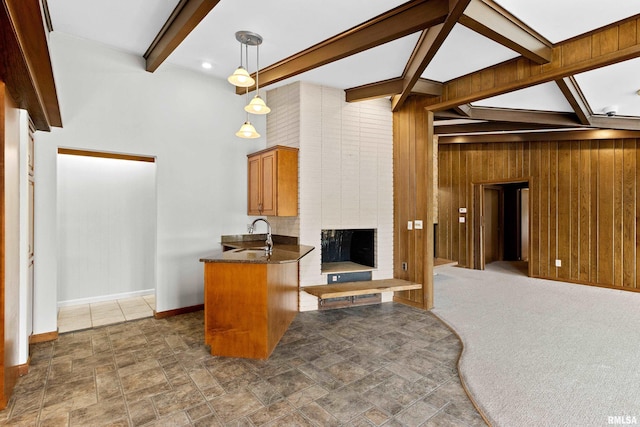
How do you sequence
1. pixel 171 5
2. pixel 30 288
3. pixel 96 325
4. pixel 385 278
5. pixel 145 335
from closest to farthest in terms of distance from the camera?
pixel 171 5 → pixel 30 288 → pixel 145 335 → pixel 96 325 → pixel 385 278

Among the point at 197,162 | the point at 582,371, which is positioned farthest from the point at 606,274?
the point at 197,162

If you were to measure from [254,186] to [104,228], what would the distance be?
243 centimetres

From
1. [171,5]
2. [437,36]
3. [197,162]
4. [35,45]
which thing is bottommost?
[197,162]

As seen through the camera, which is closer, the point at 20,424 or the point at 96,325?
the point at 20,424

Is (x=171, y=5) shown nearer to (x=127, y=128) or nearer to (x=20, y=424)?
(x=127, y=128)

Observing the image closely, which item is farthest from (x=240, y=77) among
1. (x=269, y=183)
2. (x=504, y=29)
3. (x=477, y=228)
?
(x=477, y=228)

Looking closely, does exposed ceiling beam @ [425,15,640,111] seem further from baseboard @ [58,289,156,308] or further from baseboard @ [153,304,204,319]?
baseboard @ [58,289,156,308]

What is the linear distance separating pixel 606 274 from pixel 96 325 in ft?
27.2

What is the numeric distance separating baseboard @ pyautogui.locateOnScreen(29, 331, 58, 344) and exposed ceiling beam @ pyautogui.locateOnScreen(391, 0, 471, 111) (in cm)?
→ 489

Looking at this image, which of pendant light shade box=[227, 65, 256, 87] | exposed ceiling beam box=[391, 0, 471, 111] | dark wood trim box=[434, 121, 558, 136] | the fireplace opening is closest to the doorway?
dark wood trim box=[434, 121, 558, 136]

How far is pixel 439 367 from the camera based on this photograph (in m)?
2.79

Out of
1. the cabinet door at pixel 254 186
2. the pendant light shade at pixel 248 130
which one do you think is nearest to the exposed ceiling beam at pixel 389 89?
the cabinet door at pixel 254 186

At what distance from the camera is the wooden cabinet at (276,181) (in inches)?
164

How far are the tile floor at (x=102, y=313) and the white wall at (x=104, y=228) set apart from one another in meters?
0.23
